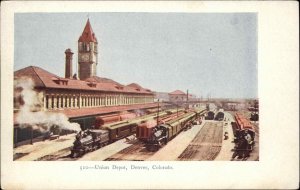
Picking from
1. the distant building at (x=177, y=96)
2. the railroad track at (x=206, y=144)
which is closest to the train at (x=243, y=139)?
the railroad track at (x=206, y=144)

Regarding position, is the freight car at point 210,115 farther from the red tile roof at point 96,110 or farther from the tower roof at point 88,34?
the tower roof at point 88,34

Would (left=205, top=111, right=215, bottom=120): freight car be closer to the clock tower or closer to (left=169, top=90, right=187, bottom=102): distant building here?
(left=169, top=90, right=187, bottom=102): distant building

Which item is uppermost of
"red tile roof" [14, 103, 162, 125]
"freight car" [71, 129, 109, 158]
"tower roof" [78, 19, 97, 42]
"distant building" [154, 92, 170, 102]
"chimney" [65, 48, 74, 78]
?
"tower roof" [78, 19, 97, 42]

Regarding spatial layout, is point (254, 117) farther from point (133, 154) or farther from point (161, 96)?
point (133, 154)

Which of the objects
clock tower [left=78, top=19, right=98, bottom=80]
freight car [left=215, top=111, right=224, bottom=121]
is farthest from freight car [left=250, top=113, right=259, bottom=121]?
clock tower [left=78, top=19, right=98, bottom=80]

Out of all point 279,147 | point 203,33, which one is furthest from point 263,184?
point 203,33

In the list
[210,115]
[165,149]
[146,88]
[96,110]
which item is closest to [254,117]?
[210,115]

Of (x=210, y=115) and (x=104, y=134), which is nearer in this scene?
(x=104, y=134)
